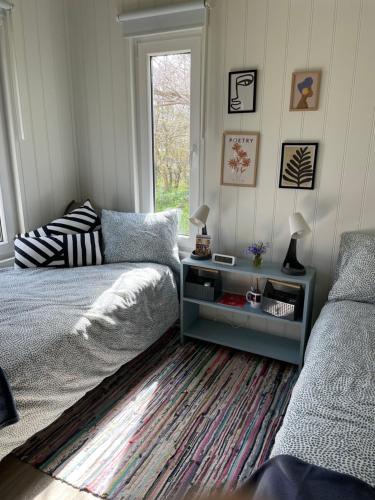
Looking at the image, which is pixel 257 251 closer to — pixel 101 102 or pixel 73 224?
pixel 73 224

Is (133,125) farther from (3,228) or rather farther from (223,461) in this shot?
(223,461)

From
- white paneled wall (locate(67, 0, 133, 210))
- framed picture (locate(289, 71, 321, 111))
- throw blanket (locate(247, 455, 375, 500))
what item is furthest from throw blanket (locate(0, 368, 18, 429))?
framed picture (locate(289, 71, 321, 111))

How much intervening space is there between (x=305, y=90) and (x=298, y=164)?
0.44 meters

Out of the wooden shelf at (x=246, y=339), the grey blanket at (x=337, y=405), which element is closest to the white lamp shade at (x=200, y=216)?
the wooden shelf at (x=246, y=339)

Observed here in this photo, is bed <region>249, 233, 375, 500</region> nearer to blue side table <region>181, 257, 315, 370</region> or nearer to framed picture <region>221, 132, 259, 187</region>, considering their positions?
blue side table <region>181, 257, 315, 370</region>

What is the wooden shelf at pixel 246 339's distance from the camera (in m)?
2.39

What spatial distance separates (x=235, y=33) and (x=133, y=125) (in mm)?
961

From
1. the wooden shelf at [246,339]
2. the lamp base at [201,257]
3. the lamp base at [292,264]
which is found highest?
the lamp base at [292,264]

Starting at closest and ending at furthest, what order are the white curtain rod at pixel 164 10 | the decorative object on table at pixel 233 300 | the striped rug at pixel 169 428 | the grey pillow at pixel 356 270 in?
1. the striped rug at pixel 169 428
2. the grey pillow at pixel 356 270
3. the white curtain rod at pixel 164 10
4. the decorative object on table at pixel 233 300

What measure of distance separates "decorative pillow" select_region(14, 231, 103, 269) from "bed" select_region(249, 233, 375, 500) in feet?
5.21

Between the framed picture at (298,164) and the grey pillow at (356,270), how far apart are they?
0.44 meters

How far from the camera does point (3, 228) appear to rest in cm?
262

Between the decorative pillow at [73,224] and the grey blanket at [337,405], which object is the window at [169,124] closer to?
the decorative pillow at [73,224]

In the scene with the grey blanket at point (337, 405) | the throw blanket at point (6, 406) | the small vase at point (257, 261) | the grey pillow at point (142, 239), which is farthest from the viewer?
the grey pillow at point (142, 239)
